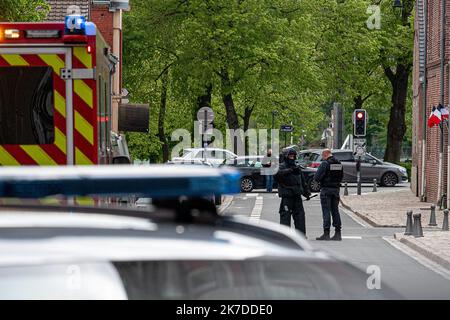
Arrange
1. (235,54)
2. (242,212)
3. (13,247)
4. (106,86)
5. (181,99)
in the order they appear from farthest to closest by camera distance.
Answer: (181,99) → (235,54) → (242,212) → (106,86) → (13,247)

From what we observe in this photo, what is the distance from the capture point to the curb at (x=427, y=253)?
18.1m

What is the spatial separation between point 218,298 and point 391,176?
172 ft

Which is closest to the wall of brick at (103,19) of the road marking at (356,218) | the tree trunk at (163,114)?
the tree trunk at (163,114)

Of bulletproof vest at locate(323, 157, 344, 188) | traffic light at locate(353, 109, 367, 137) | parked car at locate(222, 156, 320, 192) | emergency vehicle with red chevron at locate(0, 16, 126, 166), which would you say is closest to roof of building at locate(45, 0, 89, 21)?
parked car at locate(222, 156, 320, 192)

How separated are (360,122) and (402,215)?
14.1 metres

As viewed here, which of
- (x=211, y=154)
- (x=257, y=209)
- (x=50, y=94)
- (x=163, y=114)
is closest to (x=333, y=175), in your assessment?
(x=50, y=94)

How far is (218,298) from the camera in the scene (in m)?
2.79

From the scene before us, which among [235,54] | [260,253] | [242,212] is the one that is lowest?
[242,212]

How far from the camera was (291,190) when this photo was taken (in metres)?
21.5

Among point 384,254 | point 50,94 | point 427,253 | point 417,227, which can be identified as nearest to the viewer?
point 50,94

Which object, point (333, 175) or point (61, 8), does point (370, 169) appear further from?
point (333, 175)

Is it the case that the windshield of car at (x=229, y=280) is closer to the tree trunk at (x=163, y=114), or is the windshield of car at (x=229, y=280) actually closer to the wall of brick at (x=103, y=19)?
the wall of brick at (x=103, y=19)

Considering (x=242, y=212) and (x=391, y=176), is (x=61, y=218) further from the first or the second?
(x=391, y=176)

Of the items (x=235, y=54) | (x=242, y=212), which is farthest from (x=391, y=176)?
(x=242, y=212)
